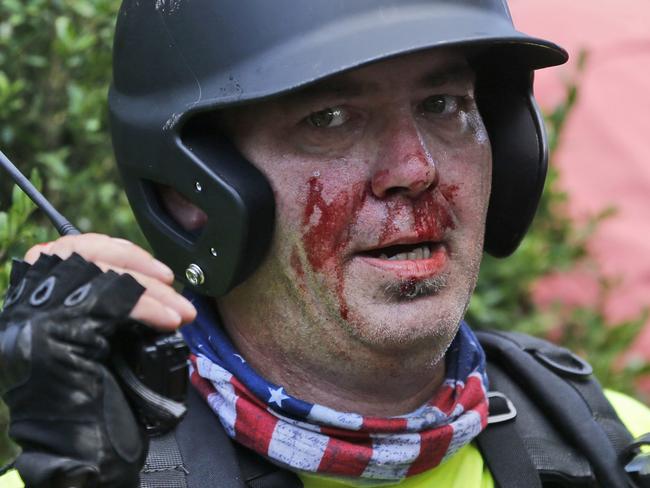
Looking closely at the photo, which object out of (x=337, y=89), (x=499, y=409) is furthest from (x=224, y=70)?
(x=499, y=409)

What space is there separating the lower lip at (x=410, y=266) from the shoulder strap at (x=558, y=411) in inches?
15.9

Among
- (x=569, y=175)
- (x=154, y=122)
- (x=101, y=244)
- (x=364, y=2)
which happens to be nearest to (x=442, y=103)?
(x=364, y=2)

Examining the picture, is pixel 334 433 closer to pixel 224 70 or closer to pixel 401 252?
pixel 401 252

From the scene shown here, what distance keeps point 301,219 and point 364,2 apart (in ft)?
1.25

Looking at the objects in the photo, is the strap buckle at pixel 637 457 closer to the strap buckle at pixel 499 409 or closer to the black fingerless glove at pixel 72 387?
the strap buckle at pixel 499 409

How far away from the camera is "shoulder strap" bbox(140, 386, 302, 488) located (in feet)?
6.29

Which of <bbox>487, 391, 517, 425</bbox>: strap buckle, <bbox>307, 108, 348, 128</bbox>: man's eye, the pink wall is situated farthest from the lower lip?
the pink wall

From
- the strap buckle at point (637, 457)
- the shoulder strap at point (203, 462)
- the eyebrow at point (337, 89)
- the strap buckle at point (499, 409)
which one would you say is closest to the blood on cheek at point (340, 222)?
→ the eyebrow at point (337, 89)

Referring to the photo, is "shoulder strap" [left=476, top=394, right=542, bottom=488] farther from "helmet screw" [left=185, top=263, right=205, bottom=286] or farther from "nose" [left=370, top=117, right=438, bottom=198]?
"helmet screw" [left=185, top=263, right=205, bottom=286]

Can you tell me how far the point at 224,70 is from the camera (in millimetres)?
1976

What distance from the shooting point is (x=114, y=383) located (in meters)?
1.62

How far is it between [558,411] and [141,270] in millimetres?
983

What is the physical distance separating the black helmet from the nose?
0.18 metres

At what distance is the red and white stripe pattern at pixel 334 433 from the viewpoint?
6.53 ft
